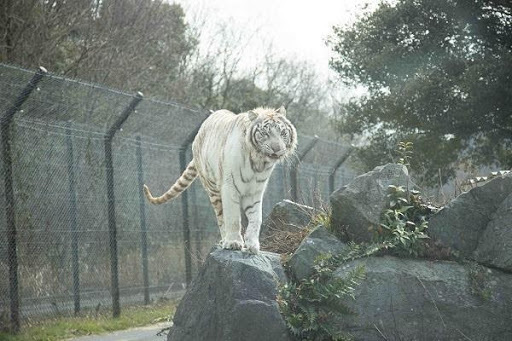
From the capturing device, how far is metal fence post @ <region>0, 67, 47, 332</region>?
791 centimetres

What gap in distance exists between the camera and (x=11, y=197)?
8.02 m

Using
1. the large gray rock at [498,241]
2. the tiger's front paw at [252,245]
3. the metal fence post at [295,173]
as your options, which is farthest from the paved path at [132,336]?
the metal fence post at [295,173]

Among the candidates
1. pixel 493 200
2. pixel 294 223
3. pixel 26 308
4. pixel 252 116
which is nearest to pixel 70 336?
pixel 26 308

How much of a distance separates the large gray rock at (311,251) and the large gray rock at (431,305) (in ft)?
1.59

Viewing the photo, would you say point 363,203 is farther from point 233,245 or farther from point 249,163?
point 233,245

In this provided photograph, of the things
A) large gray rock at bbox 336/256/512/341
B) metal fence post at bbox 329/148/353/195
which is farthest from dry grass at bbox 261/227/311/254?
metal fence post at bbox 329/148/353/195

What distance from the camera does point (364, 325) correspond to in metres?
6.12

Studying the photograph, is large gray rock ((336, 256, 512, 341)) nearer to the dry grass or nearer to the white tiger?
the white tiger

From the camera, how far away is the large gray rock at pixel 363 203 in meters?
6.62

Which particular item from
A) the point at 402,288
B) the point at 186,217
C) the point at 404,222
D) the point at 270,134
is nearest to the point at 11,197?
the point at 270,134

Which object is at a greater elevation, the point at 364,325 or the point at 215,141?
the point at 215,141

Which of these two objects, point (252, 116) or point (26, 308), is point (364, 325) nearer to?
point (252, 116)

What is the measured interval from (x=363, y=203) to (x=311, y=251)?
65cm

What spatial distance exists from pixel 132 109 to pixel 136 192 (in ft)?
5.78
